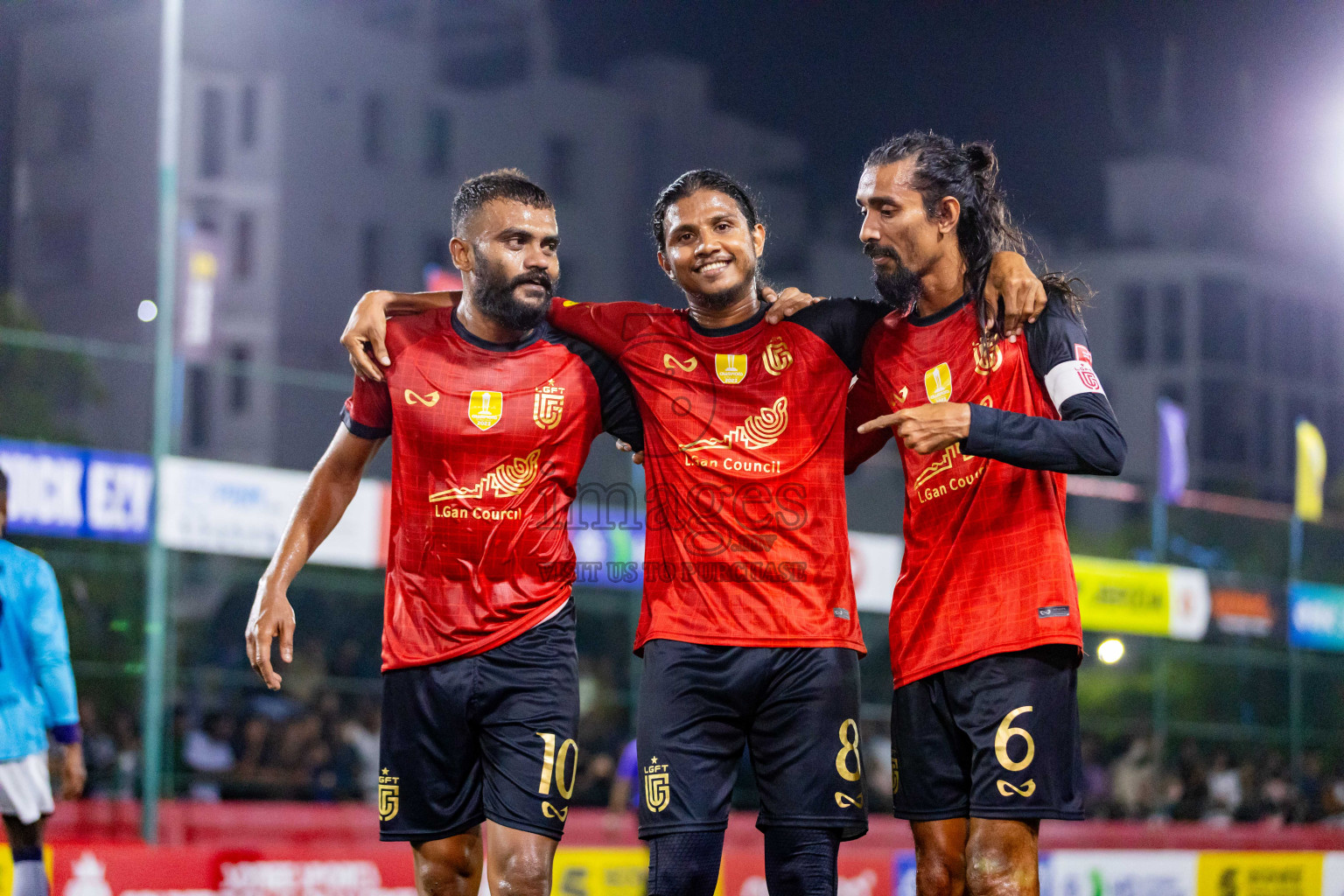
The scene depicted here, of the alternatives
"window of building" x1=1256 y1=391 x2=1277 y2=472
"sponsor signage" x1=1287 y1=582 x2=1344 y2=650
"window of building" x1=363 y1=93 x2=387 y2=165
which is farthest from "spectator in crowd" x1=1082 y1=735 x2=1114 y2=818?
"window of building" x1=1256 y1=391 x2=1277 y2=472

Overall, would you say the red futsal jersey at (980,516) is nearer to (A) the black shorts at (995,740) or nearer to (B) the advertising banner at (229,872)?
(A) the black shorts at (995,740)

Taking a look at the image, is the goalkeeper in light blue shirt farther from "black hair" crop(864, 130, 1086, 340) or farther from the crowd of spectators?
the crowd of spectators

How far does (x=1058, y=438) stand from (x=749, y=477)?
938mm

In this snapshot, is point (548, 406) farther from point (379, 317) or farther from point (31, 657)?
point (31, 657)

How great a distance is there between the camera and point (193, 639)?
16.7m

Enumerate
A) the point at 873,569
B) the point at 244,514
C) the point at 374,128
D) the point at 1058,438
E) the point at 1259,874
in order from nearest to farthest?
the point at 1058,438 < the point at 1259,874 < the point at 244,514 < the point at 873,569 < the point at 374,128

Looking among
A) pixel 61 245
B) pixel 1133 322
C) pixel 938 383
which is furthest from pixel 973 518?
pixel 1133 322

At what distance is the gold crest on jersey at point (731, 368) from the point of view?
14.1 feet

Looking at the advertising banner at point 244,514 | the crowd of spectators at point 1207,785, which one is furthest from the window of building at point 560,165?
the advertising banner at point 244,514

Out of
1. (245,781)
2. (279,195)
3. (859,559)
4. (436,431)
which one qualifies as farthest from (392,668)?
(279,195)

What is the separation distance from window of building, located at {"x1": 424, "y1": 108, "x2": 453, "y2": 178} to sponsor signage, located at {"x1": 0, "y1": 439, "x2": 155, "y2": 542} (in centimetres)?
2865

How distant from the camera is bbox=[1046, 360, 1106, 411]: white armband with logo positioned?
3.84 metres

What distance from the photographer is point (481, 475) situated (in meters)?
4.40

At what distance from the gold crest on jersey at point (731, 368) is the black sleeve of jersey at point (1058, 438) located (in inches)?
33.4
